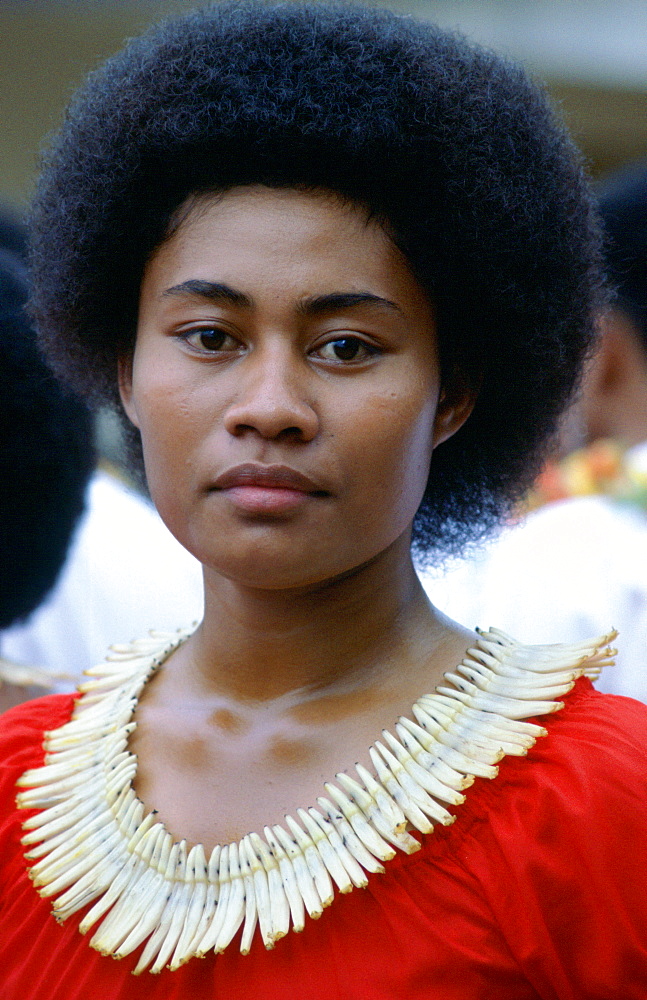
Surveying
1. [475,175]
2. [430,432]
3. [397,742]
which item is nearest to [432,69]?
[475,175]

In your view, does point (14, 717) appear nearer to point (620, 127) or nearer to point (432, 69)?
point (432, 69)

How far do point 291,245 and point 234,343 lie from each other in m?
0.17

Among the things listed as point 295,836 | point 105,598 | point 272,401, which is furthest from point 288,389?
point 105,598

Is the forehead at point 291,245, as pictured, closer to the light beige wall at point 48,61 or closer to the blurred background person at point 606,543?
the blurred background person at point 606,543

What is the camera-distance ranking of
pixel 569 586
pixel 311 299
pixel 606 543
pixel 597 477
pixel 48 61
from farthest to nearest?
pixel 48 61 < pixel 597 477 < pixel 606 543 < pixel 569 586 < pixel 311 299

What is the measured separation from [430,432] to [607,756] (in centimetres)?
54

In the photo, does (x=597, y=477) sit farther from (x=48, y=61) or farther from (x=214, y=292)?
(x=48, y=61)

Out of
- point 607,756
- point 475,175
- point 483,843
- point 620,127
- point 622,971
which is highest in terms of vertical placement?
point 620,127

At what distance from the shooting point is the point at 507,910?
155cm

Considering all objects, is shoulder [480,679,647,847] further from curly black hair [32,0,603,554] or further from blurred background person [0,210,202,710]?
blurred background person [0,210,202,710]

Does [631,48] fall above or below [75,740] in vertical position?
above

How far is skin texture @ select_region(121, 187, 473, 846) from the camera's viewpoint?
165 centimetres

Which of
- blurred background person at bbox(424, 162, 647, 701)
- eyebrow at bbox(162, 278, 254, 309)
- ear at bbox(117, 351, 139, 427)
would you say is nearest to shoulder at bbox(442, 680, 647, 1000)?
eyebrow at bbox(162, 278, 254, 309)

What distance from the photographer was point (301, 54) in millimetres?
1763
